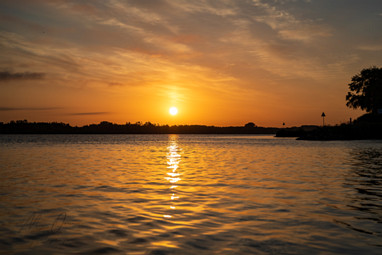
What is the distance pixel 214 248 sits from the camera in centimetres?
778

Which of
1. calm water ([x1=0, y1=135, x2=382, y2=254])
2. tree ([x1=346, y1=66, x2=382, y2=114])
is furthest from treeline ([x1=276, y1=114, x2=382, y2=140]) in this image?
calm water ([x1=0, y1=135, x2=382, y2=254])

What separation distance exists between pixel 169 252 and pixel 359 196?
34.0 ft

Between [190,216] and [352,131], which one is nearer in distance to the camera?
[190,216]

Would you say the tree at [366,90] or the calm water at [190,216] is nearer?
the calm water at [190,216]

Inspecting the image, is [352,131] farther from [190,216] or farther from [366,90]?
[190,216]

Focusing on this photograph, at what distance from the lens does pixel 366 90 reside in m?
101

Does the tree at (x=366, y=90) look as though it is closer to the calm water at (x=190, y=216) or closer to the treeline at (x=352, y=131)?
the treeline at (x=352, y=131)

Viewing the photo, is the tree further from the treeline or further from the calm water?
the calm water

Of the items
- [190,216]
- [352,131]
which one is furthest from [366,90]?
[190,216]

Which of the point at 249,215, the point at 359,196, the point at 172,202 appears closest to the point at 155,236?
the point at 249,215

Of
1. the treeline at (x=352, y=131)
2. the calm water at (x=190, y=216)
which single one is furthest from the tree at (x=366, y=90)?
the calm water at (x=190, y=216)

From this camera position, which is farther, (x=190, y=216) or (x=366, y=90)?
(x=366, y=90)

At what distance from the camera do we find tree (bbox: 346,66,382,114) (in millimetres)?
96762

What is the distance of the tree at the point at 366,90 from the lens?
96762 millimetres
